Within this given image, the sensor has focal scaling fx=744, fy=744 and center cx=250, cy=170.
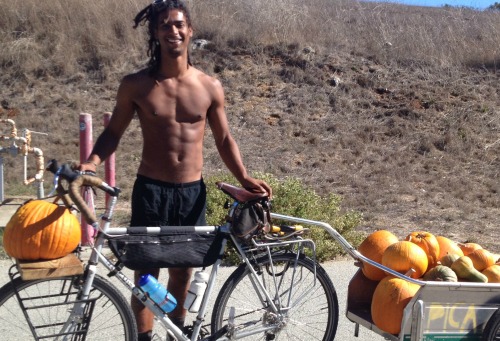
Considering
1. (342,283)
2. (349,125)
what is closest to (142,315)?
(342,283)

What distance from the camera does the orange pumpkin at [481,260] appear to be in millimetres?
4035

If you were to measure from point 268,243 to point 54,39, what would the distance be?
1198 cm

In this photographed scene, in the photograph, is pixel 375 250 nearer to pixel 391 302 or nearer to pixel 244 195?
pixel 391 302

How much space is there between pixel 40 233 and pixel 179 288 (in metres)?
1.00

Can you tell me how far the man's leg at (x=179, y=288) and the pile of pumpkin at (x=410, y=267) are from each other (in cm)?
97

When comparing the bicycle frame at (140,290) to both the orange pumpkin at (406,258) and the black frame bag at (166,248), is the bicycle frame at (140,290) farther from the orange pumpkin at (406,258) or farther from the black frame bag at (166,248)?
the orange pumpkin at (406,258)

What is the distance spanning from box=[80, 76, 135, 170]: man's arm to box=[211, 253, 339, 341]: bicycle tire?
92 cm

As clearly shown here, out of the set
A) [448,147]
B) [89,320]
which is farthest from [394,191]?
[89,320]

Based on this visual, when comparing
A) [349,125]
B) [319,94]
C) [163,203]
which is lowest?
[349,125]

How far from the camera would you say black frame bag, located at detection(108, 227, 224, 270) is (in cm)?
352

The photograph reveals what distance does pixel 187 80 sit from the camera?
12.8 ft

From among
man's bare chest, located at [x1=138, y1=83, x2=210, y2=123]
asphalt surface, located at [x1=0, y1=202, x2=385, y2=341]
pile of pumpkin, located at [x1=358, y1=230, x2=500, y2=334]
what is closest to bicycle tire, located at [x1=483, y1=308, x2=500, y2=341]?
pile of pumpkin, located at [x1=358, y1=230, x2=500, y2=334]

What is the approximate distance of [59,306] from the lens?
3389mm

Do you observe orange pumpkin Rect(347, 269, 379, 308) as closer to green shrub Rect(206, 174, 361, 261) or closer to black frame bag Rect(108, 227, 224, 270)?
black frame bag Rect(108, 227, 224, 270)
